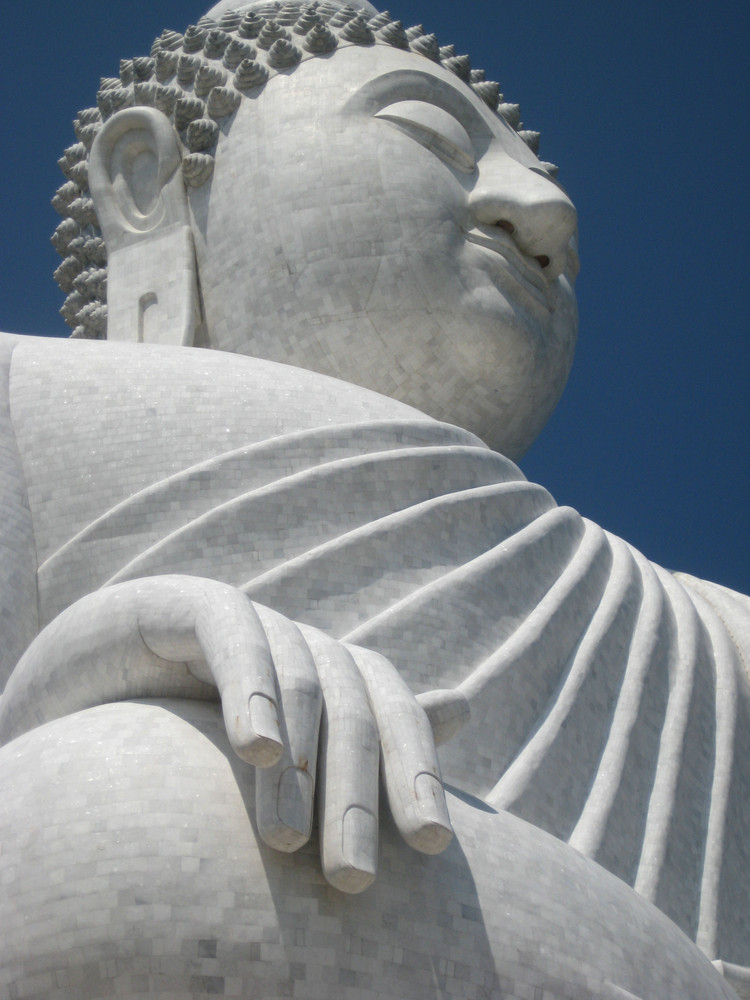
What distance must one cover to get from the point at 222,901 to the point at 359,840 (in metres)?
0.37

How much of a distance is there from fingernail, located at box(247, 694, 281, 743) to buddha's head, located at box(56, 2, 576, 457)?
3.62 m

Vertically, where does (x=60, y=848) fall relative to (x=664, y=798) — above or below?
above

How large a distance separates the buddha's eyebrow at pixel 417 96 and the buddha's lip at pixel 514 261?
2.32 ft

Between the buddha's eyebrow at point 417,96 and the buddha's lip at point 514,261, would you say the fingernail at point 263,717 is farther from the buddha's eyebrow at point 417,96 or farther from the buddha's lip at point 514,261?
the buddha's eyebrow at point 417,96

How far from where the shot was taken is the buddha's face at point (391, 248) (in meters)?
7.26

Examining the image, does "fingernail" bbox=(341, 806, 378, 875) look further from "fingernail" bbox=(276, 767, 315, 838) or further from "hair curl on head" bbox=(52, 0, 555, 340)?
"hair curl on head" bbox=(52, 0, 555, 340)

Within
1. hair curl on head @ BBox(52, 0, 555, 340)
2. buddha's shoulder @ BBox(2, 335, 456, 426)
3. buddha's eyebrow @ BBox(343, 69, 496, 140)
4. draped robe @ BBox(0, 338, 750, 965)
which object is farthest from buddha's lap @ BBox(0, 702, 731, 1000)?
hair curl on head @ BBox(52, 0, 555, 340)

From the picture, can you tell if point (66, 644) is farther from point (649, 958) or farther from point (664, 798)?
point (664, 798)

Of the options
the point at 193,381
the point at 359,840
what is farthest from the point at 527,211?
→ the point at 359,840

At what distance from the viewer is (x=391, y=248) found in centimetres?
725

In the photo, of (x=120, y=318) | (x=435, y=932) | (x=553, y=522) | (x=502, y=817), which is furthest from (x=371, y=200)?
(x=435, y=932)

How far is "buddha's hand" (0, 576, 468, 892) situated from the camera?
381 cm

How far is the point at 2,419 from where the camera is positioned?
20.2ft

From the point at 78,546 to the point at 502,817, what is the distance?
2.04 meters
